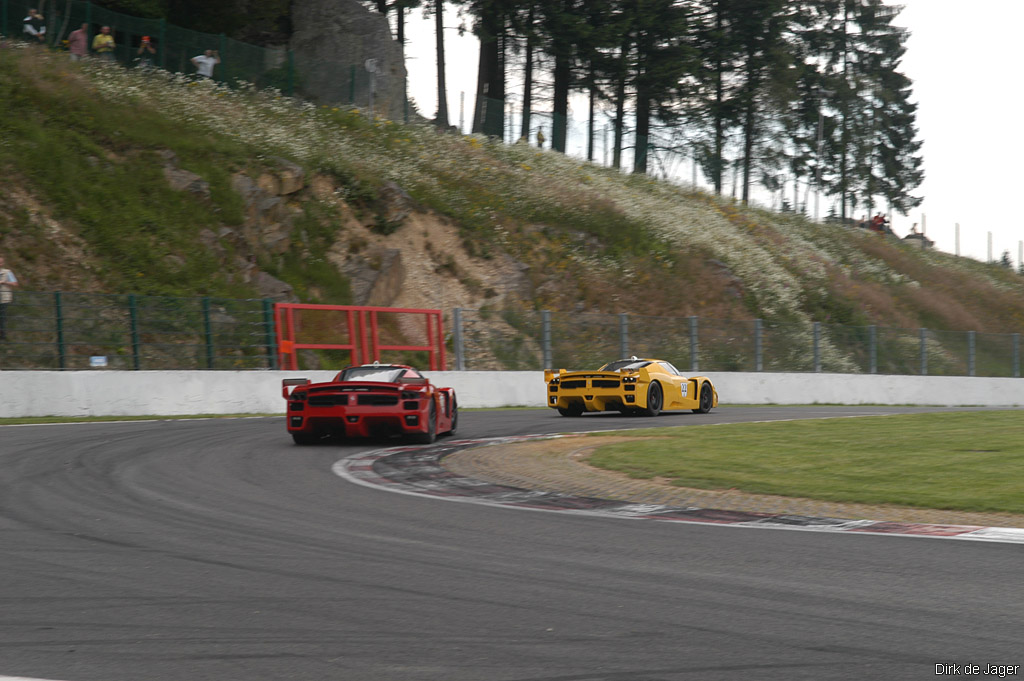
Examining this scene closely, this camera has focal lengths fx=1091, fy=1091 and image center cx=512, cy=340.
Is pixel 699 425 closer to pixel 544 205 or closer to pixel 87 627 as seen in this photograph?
pixel 87 627

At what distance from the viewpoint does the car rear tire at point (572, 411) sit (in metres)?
20.5

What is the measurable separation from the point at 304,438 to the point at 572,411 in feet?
25.8

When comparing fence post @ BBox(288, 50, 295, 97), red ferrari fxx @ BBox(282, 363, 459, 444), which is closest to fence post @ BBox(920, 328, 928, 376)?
fence post @ BBox(288, 50, 295, 97)

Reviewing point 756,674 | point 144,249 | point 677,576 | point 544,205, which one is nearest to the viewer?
point 756,674

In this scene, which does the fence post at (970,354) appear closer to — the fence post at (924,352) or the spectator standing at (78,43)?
the fence post at (924,352)

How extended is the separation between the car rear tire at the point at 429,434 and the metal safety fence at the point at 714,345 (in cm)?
1101

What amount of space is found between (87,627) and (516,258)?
31.7 metres

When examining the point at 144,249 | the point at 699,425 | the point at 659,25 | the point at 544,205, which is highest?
the point at 659,25

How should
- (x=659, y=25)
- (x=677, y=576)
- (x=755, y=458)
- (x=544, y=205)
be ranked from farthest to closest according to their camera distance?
(x=659, y=25), (x=544, y=205), (x=755, y=458), (x=677, y=576)

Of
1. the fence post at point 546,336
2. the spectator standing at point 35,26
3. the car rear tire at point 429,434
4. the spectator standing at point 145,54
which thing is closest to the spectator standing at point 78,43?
the spectator standing at point 35,26

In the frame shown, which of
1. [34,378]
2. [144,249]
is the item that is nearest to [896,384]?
[144,249]

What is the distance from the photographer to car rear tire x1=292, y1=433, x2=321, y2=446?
1366 centimetres

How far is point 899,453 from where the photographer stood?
39.2 feet

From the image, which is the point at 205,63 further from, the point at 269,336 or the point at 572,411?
the point at 572,411
